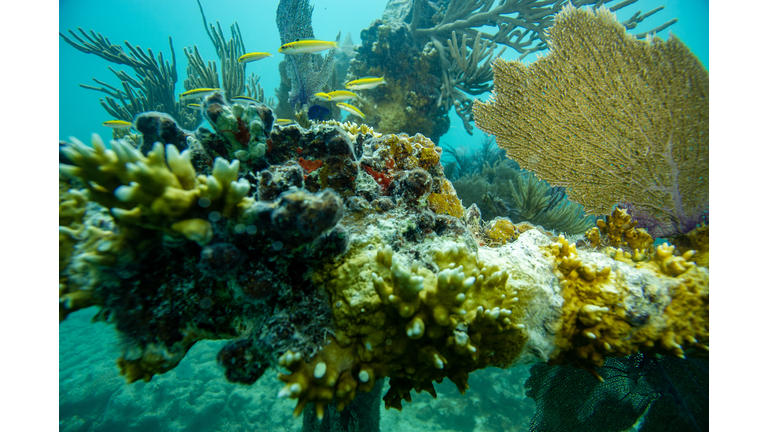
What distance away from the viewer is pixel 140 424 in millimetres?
5523

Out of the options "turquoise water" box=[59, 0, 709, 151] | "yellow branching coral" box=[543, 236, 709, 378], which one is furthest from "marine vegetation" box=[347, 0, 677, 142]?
"turquoise water" box=[59, 0, 709, 151]

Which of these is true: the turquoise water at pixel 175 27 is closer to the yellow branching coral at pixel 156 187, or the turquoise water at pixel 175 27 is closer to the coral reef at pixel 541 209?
the coral reef at pixel 541 209

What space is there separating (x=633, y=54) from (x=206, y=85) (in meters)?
8.17

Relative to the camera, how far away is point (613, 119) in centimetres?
245

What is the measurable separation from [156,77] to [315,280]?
8.46m

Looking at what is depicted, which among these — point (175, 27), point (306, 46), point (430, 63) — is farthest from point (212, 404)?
point (175, 27)

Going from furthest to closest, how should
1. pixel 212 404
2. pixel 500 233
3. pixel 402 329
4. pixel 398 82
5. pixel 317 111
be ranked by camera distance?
pixel 398 82 < pixel 212 404 < pixel 317 111 < pixel 500 233 < pixel 402 329

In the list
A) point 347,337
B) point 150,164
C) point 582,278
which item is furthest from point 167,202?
point 582,278

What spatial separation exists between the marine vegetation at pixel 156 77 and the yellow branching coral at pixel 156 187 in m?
6.46

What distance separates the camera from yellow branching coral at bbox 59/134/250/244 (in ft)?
4.01

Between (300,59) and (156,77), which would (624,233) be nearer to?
(300,59)

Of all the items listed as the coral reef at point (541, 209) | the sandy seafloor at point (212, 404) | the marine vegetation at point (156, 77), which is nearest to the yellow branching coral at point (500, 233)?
the coral reef at point (541, 209)

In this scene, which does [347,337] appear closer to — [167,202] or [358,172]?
[167,202]

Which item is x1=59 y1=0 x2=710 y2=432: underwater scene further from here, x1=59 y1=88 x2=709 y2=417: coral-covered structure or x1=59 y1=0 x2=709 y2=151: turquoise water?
x1=59 y1=0 x2=709 y2=151: turquoise water
